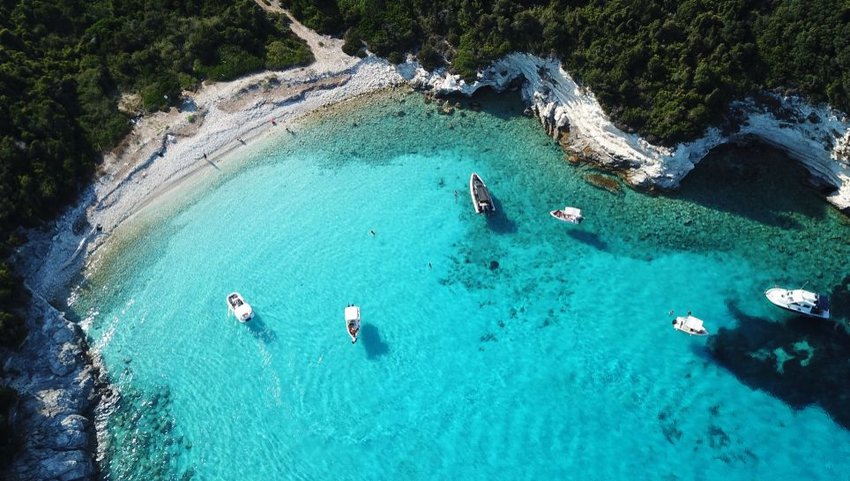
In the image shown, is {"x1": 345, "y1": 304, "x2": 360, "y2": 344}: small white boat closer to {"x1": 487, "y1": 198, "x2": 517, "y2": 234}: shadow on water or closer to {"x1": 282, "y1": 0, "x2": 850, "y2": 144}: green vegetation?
{"x1": 487, "y1": 198, "x2": 517, "y2": 234}: shadow on water

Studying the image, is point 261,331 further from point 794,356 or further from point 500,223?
point 794,356

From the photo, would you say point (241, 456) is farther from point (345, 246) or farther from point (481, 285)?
point (481, 285)

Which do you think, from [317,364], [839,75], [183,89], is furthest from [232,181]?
[839,75]

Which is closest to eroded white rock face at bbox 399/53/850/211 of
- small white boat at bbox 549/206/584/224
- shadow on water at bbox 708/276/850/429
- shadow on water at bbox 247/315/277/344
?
small white boat at bbox 549/206/584/224

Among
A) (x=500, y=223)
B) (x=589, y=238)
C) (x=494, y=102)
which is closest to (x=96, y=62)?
(x=494, y=102)

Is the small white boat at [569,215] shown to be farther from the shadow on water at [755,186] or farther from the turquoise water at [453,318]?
the shadow on water at [755,186]
